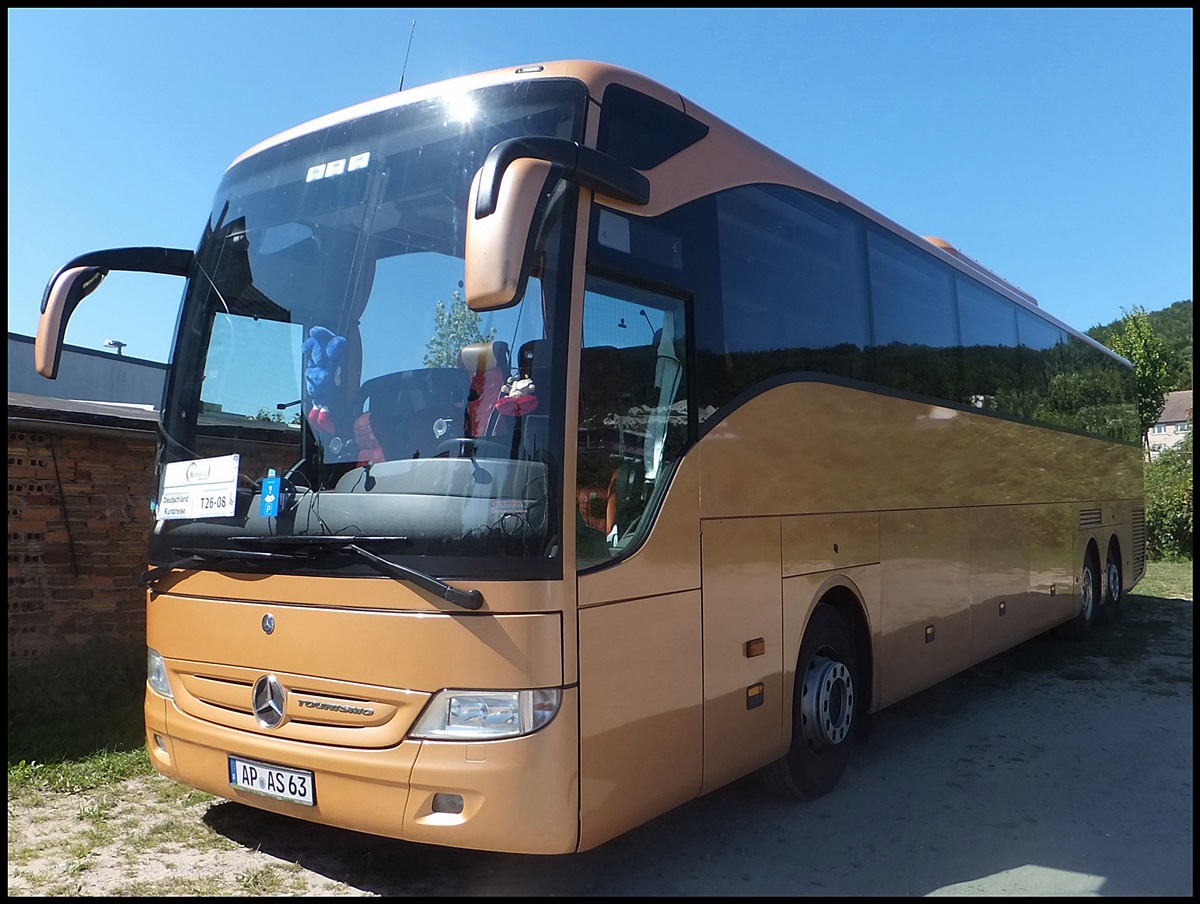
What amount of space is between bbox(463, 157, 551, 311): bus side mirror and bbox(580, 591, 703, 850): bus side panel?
1385mm

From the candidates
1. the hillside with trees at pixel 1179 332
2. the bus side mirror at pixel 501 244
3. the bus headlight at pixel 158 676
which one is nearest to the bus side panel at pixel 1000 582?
the bus side mirror at pixel 501 244

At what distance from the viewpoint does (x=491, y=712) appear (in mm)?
3939

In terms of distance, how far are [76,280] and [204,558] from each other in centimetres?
174

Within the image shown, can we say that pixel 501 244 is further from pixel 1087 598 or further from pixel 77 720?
pixel 1087 598

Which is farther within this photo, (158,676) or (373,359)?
(158,676)

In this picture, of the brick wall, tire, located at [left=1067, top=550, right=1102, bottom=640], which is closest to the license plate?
the brick wall

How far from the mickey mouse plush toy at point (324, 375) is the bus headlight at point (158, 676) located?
157cm

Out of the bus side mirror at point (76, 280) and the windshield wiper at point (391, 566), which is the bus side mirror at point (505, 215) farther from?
the bus side mirror at point (76, 280)

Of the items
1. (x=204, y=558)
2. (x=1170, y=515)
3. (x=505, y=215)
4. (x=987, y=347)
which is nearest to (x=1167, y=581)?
(x=1170, y=515)

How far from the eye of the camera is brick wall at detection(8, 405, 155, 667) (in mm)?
7293

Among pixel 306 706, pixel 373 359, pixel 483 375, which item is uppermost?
pixel 373 359

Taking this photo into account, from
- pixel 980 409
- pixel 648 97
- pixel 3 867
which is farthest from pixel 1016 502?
pixel 3 867

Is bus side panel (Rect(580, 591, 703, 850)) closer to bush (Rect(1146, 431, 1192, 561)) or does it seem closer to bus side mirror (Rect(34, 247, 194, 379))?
bus side mirror (Rect(34, 247, 194, 379))

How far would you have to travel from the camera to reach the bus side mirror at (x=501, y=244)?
11.3ft
